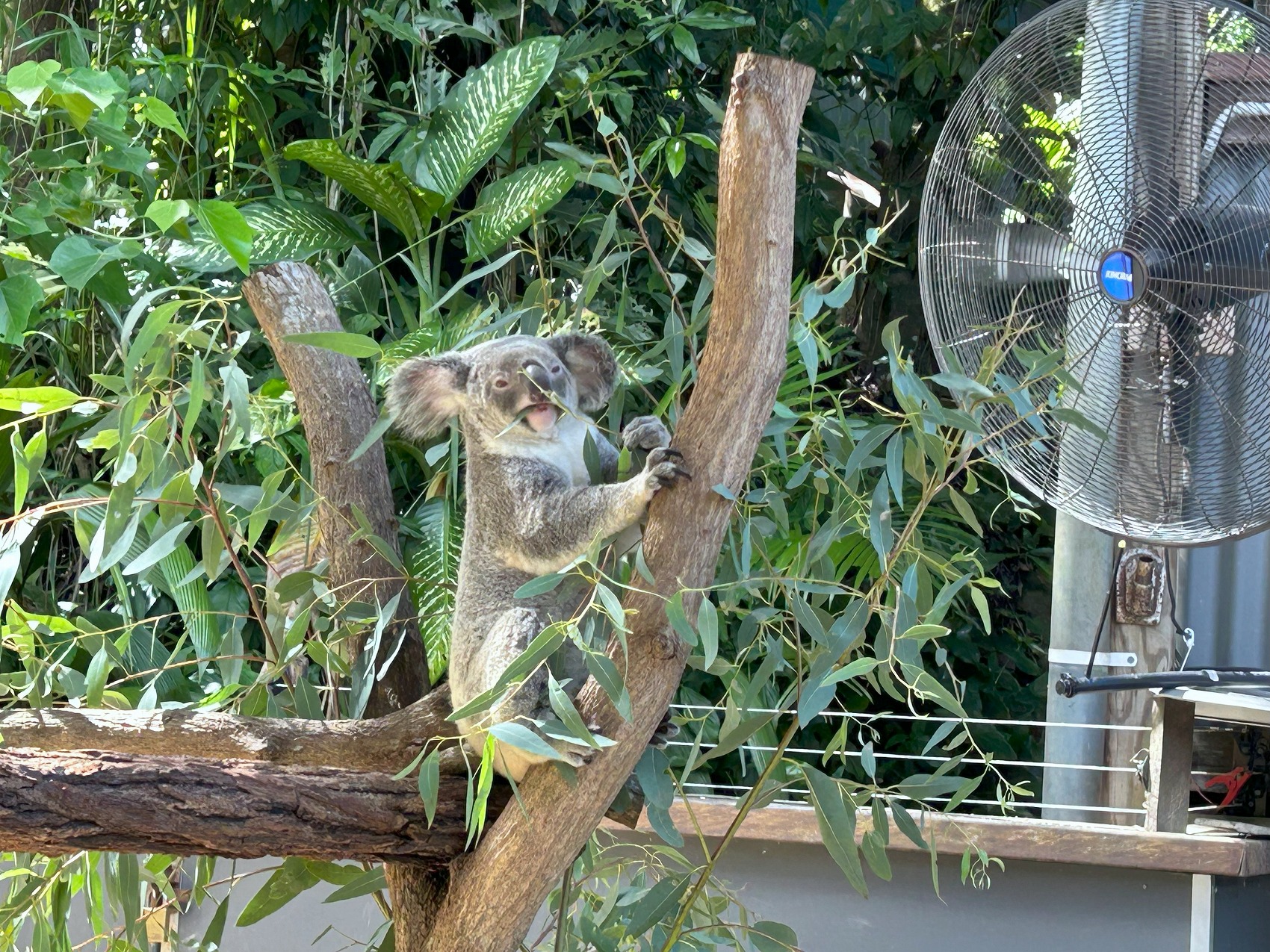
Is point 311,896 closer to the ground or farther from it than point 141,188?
closer to the ground

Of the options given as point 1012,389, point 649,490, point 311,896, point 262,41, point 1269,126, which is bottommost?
point 311,896

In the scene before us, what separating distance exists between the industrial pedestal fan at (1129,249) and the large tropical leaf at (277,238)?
1.58 metres

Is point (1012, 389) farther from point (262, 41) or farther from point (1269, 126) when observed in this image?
point (262, 41)

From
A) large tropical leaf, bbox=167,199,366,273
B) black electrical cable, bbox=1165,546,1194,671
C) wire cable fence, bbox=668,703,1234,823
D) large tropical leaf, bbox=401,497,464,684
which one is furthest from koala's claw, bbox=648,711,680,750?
large tropical leaf, bbox=167,199,366,273

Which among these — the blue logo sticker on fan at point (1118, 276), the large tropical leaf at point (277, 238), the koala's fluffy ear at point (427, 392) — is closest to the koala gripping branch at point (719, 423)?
the koala's fluffy ear at point (427, 392)

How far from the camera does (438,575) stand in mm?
2803

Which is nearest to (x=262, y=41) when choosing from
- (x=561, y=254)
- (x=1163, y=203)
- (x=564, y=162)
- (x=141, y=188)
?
(x=141, y=188)

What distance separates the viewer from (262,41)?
12.5ft

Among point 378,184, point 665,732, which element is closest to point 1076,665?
point 665,732

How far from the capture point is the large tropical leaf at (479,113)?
9.97 ft

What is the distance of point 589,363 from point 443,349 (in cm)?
83

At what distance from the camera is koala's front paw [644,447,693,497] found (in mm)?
1317

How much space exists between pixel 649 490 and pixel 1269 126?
1.17m

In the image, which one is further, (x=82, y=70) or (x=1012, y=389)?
(x=82, y=70)
